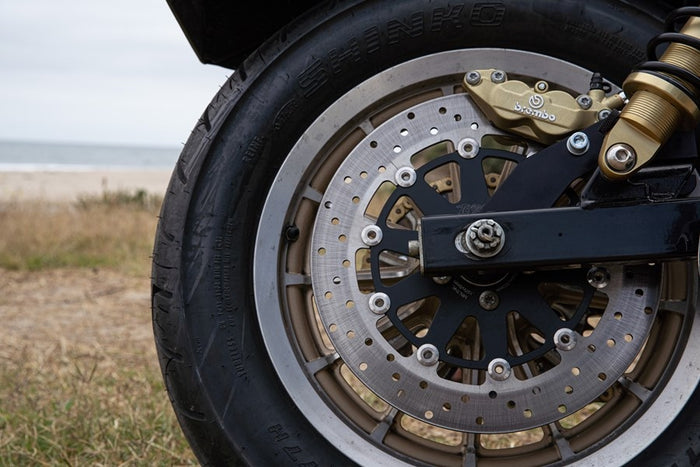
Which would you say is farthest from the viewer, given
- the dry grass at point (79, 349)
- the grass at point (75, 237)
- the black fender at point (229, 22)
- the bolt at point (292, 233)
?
the grass at point (75, 237)

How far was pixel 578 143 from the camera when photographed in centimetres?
158

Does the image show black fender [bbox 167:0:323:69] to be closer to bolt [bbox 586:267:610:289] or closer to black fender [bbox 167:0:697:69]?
black fender [bbox 167:0:697:69]

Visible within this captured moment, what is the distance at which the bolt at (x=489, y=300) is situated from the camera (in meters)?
1.63

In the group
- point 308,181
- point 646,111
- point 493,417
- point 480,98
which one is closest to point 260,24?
point 308,181

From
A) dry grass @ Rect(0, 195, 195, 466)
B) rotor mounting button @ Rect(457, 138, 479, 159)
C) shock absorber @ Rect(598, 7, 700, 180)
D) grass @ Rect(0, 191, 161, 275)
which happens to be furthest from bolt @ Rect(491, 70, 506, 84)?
grass @ Rect(0, 191, 161, 275)

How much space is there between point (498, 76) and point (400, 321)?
57cm

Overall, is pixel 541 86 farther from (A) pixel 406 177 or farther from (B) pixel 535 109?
(A) pixel 406 177

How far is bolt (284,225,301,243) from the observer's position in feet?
5.74

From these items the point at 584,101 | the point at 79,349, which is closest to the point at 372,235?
the point at 584,101

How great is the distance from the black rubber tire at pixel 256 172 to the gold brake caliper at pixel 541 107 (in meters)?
0.12

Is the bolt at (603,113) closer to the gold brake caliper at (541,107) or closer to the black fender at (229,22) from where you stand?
the gold brake caliper at (541,107)

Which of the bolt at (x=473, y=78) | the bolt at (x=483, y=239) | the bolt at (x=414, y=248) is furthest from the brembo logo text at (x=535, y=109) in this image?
the bolt at (x=414, y=248)

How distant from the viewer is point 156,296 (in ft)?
5.64

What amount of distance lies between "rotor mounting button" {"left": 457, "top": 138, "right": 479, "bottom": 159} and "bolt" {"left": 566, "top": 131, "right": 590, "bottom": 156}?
19 cm
